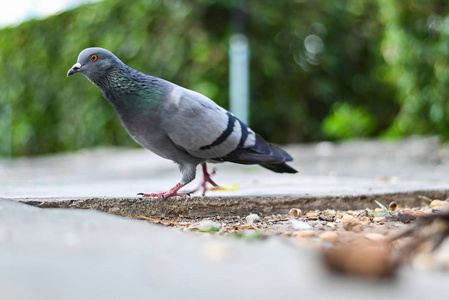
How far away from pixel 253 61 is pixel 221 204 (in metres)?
8.39

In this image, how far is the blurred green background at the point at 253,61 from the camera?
35.1 feet

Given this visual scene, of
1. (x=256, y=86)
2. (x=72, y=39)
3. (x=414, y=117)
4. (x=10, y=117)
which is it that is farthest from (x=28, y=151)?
(x=414, y=117)

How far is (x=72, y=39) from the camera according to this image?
12305mm

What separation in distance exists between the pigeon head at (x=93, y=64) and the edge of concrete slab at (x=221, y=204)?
638mm

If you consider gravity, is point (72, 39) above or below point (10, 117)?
above

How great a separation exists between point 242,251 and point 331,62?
10.7m

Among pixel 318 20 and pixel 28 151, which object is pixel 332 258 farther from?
pixel 28 151

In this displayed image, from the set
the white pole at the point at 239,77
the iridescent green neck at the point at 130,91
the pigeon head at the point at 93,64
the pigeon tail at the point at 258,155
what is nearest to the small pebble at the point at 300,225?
the pigeon tail at the point at 258,155

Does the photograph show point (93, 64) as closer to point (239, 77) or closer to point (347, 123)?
point (239, 77)

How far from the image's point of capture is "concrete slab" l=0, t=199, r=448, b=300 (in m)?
1.13

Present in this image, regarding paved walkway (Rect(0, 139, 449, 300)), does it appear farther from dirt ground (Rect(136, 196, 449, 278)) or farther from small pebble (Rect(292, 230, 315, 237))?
small pebble (Rect(292, 230, 315, 237))

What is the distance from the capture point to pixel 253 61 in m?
11.0

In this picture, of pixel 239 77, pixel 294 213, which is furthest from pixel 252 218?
pixel 239 77

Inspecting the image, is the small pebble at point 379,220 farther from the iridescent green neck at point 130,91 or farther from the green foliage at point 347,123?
the green foliage at point 347,123
